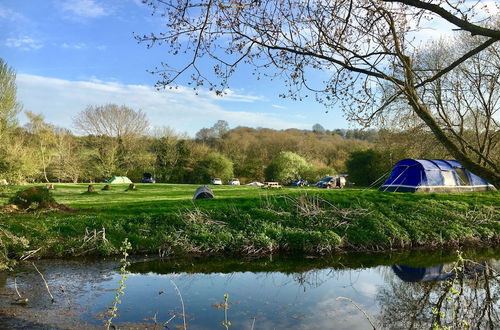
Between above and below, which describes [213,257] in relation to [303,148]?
below

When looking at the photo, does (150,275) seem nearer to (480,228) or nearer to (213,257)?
(213,257)

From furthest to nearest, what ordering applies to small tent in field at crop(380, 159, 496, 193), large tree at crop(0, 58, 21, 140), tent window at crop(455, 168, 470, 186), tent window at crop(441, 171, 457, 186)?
large tree at crop(0, 58, 21, 140)
tent window at crop(455, 168, 470, 186)
tent window at crop(441, 171, 457, 186)
small tent in field at crop(380, 159, 496, 193)

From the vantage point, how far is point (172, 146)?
45406 millimetres

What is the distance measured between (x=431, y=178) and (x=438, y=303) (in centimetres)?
1504

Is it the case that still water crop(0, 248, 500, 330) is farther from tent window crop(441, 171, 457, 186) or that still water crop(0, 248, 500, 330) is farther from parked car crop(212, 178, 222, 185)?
parked car crop(212, 178, 222, 185)

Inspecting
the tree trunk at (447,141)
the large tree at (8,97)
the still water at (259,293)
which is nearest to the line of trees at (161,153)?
the large tree at (8,97)

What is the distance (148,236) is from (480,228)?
36.4ft

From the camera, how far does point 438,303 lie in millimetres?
6945

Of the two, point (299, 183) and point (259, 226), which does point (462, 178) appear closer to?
point (259, 226)

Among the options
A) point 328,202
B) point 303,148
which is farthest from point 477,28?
point 303,148

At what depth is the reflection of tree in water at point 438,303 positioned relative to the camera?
6.53 m

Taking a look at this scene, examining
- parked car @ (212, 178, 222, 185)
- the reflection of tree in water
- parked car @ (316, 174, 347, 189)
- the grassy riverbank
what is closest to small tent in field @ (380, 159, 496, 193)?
the grassy riverbank

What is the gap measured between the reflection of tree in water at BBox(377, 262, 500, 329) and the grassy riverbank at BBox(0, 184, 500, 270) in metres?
3.33

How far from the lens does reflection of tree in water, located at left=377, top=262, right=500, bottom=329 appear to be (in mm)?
6531
